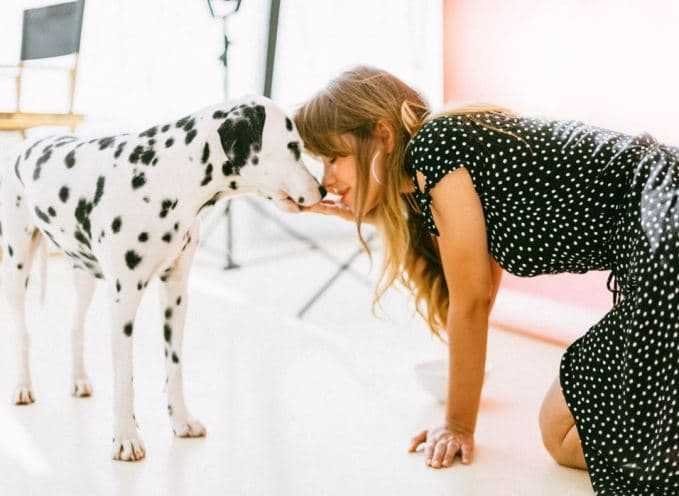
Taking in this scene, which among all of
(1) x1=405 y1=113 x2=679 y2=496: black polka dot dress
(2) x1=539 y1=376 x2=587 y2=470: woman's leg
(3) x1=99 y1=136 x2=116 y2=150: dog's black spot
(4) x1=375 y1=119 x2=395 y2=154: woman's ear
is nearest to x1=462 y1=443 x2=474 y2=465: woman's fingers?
(2) x1=539 y1=376 x2=587 y2=470: woman's leg

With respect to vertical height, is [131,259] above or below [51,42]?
below

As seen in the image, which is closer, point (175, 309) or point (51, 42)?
point (175, 309)

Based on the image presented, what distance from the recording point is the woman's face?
162 centimetres

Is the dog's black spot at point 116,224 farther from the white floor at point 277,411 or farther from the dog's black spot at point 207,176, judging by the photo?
the white floor at point 277,411

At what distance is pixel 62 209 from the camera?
153 cm

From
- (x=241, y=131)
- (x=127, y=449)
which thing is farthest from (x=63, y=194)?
(x=127, y=449)

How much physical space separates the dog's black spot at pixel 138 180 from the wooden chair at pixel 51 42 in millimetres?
1712

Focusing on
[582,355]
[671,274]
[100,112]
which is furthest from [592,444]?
[100,112]

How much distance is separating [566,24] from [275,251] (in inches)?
81.1

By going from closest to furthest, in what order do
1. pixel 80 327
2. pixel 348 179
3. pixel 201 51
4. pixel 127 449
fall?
pixel 127 449
pixel 348 179
pixel 80 327
pixel 201 51

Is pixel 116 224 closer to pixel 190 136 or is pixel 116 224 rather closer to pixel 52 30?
pixel 190 136

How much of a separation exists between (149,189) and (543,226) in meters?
0.77

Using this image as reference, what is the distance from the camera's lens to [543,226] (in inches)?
59.3

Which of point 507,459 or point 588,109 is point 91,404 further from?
point 588,109
